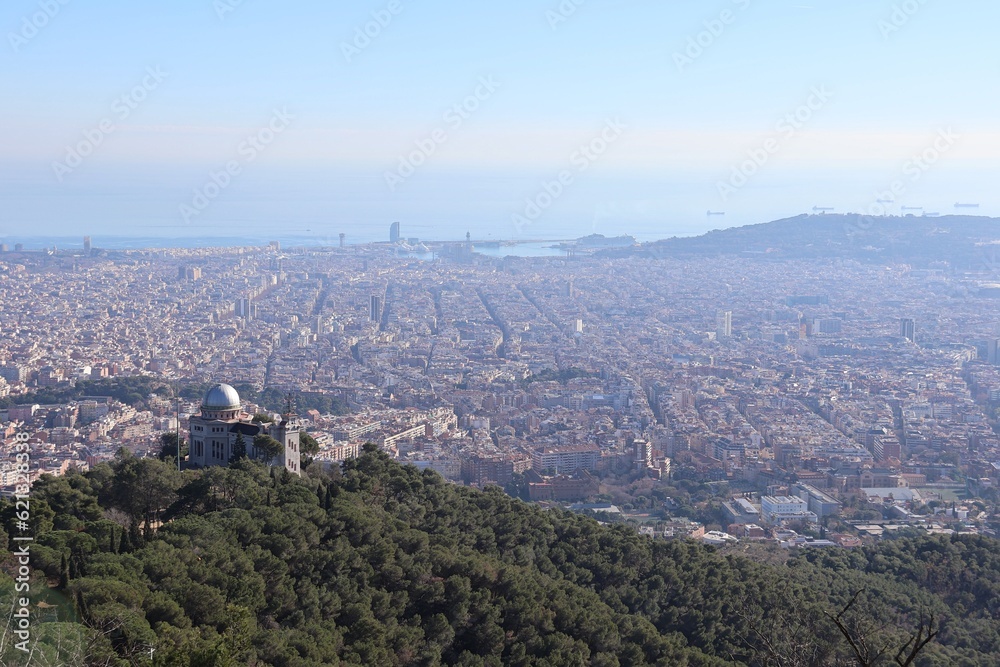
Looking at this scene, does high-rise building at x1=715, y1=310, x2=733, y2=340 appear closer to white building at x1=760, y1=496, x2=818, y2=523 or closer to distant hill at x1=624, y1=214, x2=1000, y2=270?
white building at x1=760, y1=496, x2=818, y2=523

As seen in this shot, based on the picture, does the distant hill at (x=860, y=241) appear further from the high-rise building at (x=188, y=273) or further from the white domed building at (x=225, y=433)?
the white domed building at (x=225, y=433)

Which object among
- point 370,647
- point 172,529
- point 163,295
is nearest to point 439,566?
point 370,647

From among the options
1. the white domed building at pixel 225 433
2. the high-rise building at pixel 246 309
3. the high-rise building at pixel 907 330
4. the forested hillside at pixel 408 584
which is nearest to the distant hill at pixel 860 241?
the high-rise building at pixel 907 330

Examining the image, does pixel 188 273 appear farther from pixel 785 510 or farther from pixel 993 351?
pixel 785 510

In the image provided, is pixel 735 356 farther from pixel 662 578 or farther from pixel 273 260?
pixel 273 260

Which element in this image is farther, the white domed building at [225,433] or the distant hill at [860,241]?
the distant hill at [860,241]

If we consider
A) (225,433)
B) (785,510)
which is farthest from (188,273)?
(225,433)

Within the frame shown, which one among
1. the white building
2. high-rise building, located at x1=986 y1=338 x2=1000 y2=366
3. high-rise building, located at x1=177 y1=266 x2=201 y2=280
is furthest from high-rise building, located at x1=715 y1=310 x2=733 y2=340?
high-rise building, located at x1=177 y1=266 x2=201 y2=280
